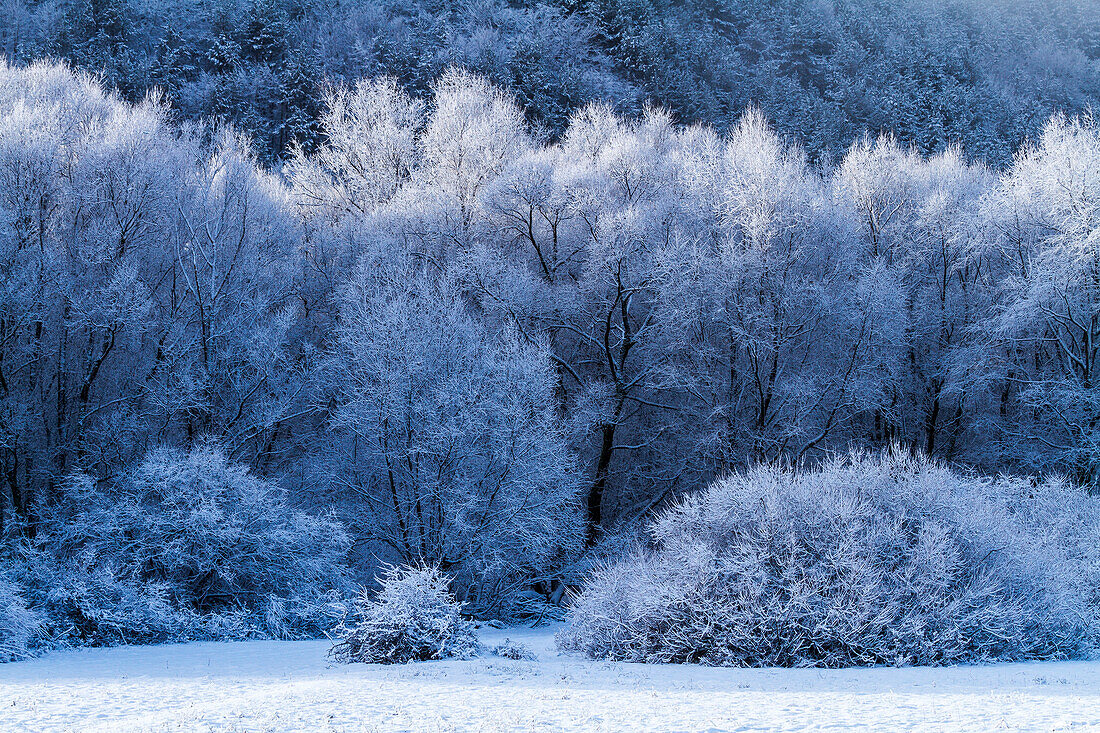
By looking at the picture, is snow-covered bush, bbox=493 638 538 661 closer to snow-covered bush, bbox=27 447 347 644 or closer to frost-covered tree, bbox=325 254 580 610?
snow-covered bush, bbox=27 447 347 644

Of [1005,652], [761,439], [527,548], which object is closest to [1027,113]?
[761,439]

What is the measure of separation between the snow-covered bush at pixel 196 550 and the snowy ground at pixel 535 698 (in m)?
4.86

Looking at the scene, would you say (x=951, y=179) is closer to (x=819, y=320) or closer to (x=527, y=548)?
(x=819, y=320)

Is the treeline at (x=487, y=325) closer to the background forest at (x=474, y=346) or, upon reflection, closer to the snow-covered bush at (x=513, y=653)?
the background forest at (x=474, y=346)

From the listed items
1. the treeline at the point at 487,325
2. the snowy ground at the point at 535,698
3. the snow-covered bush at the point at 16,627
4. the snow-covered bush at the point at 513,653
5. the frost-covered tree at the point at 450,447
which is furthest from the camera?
the frost-covered tree at the point at 450,447

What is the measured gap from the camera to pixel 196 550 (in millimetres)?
19469

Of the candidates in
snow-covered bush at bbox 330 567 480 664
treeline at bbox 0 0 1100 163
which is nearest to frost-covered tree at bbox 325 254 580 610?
snow-covered bush at bbox 330 567 480 664

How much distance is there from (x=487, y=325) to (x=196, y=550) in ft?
32.8

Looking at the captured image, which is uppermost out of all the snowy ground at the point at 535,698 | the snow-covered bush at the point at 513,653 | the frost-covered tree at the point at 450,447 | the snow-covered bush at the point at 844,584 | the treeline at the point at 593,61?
the treeline at the point at 593,61

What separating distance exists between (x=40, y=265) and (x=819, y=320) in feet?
67.0

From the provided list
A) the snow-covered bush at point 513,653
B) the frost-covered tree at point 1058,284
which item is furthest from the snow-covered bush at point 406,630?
the frost-covered tree at point 1058,284

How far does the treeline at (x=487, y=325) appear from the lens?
22.3 metres

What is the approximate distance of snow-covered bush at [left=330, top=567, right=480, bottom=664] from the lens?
13633 mm

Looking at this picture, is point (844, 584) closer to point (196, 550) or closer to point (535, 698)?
point (535, 698)
